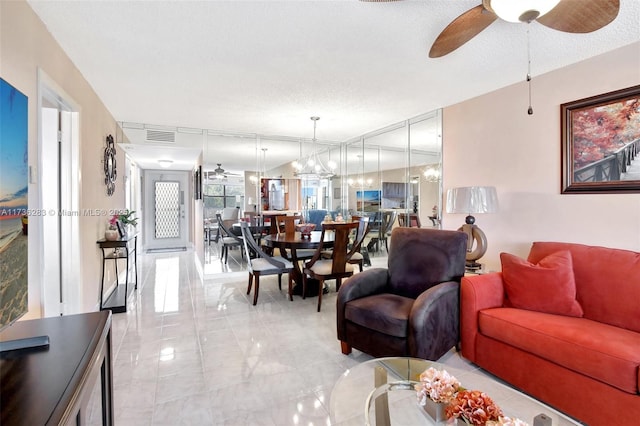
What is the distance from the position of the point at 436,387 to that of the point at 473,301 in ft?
3.84

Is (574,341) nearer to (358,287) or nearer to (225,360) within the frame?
(358,287)

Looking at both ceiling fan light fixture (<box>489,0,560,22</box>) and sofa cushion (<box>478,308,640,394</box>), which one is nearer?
ceiling fan light fixture (<box>489,0,560,22</box>)

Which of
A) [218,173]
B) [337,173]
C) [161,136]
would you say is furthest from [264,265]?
[337,173]

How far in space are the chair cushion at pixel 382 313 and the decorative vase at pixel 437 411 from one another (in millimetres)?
833

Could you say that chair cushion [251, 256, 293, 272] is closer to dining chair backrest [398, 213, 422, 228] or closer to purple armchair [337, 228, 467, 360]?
purple armchair [337, 228, 467, 360]

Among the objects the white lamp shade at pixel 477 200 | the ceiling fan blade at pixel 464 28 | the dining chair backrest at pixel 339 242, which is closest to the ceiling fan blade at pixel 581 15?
the ceiling fan blade at pixel 464 28

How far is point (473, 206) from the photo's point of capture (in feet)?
9.17

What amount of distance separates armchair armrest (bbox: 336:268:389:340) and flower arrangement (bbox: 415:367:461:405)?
1.20m

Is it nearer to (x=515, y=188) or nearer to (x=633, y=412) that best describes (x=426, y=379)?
(x=633, y=412)

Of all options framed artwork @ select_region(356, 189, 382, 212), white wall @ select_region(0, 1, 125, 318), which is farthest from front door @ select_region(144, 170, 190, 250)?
framed artwork @ select_region(356, 189, 382, 212)

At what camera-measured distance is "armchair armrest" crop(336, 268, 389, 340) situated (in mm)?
2457

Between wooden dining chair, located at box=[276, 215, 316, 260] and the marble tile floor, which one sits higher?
wooden dining chair, located at box=[276, 215, 316, 260]

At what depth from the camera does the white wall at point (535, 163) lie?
7.82ft

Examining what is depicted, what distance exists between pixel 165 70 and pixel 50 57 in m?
0.80
